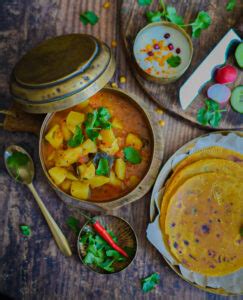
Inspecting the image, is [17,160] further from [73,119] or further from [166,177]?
[166,177]

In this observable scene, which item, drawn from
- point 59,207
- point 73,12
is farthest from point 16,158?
point 73,12

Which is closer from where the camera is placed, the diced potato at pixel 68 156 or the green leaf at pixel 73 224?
the diced potato at pixel 68 156

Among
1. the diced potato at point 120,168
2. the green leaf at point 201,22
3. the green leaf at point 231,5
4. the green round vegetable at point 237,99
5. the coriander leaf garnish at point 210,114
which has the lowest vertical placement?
the diced potato at point 120,168

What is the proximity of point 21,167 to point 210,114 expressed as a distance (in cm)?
109

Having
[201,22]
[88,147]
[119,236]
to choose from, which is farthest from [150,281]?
[201,22]

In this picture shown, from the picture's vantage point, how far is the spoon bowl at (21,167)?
7.55 feet

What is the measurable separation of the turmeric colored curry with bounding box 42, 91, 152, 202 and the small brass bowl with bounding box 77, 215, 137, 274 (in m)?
0.15

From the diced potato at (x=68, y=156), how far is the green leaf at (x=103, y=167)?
0.39ft

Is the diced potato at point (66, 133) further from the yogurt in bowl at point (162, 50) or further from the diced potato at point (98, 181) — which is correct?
the yogurt in bowl at point (162, 50)

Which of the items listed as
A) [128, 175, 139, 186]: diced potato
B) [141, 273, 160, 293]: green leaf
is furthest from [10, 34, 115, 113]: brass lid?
[141, 273, 160, 293]: green leaf

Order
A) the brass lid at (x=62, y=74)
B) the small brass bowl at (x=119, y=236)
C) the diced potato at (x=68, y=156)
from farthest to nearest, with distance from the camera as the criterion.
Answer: the small brass bowl at (x=119, y=236)
the diced potato at (x=68, y=156)
the brass lid at (x=62, y=74)

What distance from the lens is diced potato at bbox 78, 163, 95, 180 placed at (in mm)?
2150

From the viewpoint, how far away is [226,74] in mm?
2205

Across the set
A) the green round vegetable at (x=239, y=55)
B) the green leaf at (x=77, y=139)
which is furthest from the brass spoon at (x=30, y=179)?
the green round vegetable at (x=239, y=55)
